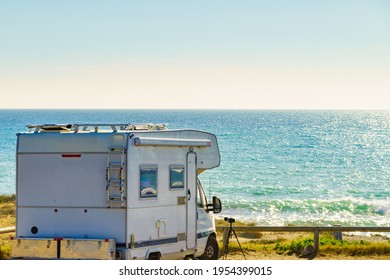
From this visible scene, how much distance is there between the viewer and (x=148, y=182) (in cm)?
1388

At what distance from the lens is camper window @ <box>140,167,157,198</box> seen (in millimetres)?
13742

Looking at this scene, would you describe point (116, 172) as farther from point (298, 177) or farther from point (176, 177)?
point (298, 177)

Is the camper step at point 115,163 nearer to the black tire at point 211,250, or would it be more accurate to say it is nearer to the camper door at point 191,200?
the camper door at point 191,200

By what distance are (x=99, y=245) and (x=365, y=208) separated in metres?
33.5

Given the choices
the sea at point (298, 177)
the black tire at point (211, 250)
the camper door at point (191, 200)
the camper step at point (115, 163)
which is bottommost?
the sea at point (298, 177)

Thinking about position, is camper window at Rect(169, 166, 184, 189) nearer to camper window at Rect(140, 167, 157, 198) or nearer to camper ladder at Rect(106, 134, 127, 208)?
camper window at Rect(140, 167, 157, 198)

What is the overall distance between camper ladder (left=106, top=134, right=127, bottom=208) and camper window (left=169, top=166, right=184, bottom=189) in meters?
1.23

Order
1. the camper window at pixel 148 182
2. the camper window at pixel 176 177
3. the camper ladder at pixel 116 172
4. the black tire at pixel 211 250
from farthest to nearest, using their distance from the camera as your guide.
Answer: the black tire at pixel 211 250, the camper window at pixel 176 177, the camper window at pixel 148 182, the camper ladder at pixel 116 172

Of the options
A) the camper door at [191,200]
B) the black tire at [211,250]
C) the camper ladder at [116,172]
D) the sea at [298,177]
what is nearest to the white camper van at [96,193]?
the camper ladder at [116,172]

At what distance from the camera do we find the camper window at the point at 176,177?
47.4 ft

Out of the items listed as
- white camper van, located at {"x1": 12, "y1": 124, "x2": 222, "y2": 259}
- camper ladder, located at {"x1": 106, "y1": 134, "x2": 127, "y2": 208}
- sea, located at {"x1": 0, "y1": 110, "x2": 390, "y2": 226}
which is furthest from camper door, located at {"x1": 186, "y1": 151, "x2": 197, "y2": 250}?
camper ladder, located at {"x1": 106, "y1": 134, "x2": 127, "y2": 208}

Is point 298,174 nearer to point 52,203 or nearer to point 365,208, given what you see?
point 365,208

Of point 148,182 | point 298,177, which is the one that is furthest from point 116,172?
point 298,177

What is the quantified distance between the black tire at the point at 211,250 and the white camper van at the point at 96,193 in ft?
4.39
